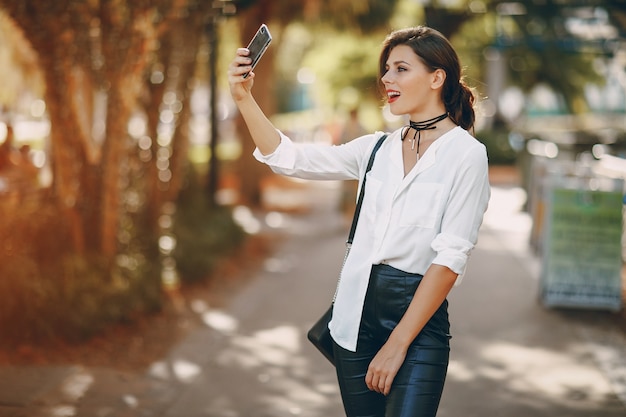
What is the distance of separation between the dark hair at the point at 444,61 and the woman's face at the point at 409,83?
25mm

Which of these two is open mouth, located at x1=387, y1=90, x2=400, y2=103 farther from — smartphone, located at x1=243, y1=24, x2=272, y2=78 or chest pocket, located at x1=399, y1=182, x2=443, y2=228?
smartphone, located at x1=243, y1=24, x2=272, y2=78

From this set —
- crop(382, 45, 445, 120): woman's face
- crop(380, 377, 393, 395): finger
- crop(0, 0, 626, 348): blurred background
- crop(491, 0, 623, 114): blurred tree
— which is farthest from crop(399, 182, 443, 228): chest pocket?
crop(491, 0, 623, 114): blurred tree

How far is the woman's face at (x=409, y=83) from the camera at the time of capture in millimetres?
2951

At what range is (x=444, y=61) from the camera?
2.96 metres

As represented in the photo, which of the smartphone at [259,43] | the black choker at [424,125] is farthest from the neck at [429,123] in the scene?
the smartphone at [259,43]

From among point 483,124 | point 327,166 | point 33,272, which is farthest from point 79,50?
point 483,124

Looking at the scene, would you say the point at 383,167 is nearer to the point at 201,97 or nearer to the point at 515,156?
the point at 515,156

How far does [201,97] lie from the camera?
58188mm

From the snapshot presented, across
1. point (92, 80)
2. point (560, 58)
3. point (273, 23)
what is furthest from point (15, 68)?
point (560, 58)

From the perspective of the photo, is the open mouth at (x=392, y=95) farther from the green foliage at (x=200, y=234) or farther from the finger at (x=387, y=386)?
the green foliage at (x=200, y=234)

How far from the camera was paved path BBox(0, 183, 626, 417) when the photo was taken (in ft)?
→ 18.4

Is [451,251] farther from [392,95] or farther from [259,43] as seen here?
[259,43]

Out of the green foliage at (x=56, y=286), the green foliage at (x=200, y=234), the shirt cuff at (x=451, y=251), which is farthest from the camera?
the green foliage at (x=200, y=234)

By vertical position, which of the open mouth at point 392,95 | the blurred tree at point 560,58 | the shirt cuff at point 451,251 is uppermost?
the blurred tree at point 560,58
